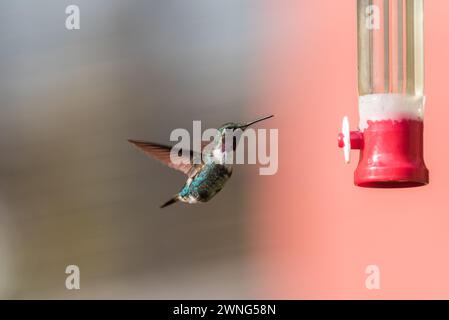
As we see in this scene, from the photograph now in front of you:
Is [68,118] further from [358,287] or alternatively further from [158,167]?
[358,287]

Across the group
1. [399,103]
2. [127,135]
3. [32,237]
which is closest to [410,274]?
[399,103]

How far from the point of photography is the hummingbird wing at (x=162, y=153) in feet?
10.9

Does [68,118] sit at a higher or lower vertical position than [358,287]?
higher

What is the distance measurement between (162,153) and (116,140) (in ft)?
9.50

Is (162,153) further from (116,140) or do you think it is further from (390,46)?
(116,140)

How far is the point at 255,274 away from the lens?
564cm

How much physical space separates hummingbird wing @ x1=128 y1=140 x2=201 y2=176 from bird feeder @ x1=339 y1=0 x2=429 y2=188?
1.83 feet

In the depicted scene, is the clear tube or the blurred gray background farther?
the blurred gray background

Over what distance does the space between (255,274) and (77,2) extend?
2.15 m

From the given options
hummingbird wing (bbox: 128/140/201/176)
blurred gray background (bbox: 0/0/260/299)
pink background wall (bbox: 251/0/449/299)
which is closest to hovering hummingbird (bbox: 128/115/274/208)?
hummingbird wing (bbox: 128/140/201/176)

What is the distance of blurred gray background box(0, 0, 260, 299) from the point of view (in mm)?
5879

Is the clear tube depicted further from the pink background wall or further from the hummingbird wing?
the pink background wall

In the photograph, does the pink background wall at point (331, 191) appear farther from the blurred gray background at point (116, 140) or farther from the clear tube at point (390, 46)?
the clear tube at point (390, 46)

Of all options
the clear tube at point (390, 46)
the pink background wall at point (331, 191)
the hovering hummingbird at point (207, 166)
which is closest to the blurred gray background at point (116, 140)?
the pink background wall at point (331, 191)
